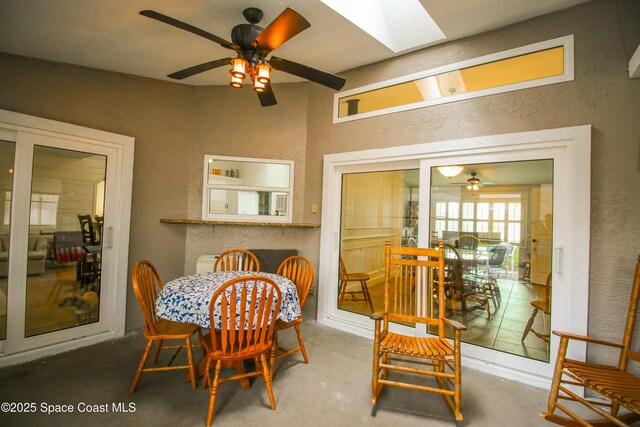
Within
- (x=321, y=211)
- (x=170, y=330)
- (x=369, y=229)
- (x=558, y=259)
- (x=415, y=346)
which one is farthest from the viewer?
(x=321, y=211)

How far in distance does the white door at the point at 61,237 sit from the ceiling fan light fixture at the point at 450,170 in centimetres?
317

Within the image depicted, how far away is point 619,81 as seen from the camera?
2.12 metres

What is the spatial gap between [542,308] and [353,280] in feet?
5.86

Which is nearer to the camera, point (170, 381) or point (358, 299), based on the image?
point (170, 381)

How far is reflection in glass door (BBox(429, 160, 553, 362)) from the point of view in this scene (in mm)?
2443

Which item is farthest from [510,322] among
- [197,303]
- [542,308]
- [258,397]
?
[197,303]

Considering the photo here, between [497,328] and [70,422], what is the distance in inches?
128

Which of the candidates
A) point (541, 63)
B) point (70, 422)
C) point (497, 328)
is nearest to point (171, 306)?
point (70, 422)

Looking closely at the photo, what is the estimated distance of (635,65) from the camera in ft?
6.53

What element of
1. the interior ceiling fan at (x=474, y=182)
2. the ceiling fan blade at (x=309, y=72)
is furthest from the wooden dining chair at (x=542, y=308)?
the ceiling fan blade at (x=309, y=72)

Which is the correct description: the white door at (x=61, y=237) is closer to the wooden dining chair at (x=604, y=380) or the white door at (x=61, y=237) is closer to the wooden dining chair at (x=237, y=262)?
the wooden dining chair at (x=237, y=262)

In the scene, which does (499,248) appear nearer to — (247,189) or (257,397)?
(257,397)

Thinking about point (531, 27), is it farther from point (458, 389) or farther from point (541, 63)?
point (458, 389)

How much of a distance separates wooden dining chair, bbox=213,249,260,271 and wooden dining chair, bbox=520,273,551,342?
2485 mm
